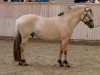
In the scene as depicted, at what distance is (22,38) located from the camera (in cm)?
1145

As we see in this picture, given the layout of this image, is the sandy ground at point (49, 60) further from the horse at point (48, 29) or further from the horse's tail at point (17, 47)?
the horse at point (48, 29)

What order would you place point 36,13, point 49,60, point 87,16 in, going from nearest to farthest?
point 87,16 < point 49,60 < point 36,13

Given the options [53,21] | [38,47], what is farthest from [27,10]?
[53,21]

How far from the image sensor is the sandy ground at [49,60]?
10.6 m

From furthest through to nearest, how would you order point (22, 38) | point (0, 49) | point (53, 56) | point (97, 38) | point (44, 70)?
1. point (97, 38)
2. point (0, 49)
3. point (53, 56)
4. point (22, 38)
5. point (44, 70)

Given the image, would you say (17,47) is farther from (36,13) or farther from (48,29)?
(36,13)

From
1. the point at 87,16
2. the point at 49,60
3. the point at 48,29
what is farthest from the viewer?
the point at 49,60

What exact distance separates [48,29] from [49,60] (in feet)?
4.95

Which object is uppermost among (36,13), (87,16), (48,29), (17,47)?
(87,16)

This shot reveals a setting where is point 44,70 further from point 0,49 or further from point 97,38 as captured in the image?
point 97,38

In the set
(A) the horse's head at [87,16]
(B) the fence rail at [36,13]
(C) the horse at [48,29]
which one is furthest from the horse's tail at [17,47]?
(B) the fence rail at [36,13]

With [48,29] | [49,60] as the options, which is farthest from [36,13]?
[48,29]

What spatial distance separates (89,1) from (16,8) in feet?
11.3

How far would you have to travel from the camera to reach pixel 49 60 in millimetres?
12508
